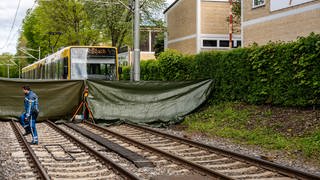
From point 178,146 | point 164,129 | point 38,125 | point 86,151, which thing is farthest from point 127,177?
point 38,125

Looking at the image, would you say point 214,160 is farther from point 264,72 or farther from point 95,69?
point 95,69

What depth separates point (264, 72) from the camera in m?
17.5

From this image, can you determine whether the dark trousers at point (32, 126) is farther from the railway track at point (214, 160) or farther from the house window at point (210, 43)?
the house window at point (210, 43)

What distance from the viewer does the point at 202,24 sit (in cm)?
3547

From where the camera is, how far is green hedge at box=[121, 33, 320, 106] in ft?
49.3

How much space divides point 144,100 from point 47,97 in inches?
160

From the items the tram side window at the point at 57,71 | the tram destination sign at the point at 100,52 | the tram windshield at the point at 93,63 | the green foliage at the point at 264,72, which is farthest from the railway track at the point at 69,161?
the tram side window at the point at 57,71

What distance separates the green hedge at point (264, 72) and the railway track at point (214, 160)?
4200 millimetres

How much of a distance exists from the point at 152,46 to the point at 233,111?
40693 mm

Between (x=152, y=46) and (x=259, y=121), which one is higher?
(x=152, y=46)

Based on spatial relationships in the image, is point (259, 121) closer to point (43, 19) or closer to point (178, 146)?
point (178, 146)

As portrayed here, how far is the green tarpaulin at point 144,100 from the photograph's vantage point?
65.2ft

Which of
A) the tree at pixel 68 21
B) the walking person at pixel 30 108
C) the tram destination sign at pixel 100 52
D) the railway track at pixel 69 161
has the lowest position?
the railway track at pixel 69 161

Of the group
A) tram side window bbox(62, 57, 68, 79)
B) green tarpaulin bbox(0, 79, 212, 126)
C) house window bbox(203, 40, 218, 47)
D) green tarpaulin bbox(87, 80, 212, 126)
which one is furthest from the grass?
house window bbox(203, 40, 218, 47)
